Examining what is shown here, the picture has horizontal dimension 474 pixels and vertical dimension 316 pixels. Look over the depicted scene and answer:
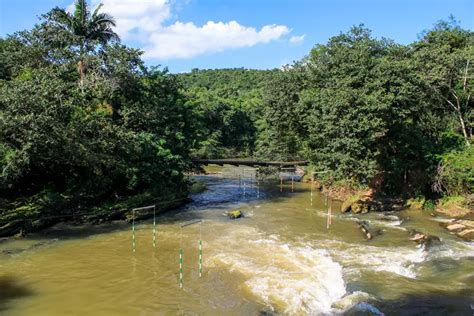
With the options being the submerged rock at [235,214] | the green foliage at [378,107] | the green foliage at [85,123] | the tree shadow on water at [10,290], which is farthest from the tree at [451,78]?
the tree shadow on water at [10,290]

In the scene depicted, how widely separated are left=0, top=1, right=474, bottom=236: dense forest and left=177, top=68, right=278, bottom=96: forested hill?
7106 cm

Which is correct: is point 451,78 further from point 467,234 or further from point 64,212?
point 64,212

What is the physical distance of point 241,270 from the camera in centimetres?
1697

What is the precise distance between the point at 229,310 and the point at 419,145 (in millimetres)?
22053

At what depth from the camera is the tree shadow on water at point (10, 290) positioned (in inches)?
555

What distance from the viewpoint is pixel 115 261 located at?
18.3m

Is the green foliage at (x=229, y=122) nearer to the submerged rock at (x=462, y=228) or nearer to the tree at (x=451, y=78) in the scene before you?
the tree at (x=451, y=78)

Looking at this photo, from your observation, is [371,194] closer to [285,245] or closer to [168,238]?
[285,245]

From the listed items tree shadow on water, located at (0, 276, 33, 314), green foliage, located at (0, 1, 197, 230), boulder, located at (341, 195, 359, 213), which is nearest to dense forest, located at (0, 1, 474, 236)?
green foliage, located at (0, 1, 197, 230)

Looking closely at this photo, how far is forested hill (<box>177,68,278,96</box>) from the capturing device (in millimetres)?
111062

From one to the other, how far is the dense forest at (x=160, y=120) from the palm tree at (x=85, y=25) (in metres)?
0.08

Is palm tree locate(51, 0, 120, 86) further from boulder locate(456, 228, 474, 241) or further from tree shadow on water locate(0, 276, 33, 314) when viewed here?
boulder locate(456, 228, 474, 241)

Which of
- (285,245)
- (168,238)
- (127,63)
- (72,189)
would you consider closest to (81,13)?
(127,63)

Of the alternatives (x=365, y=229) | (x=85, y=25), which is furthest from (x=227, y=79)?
(x=365, y=229)
